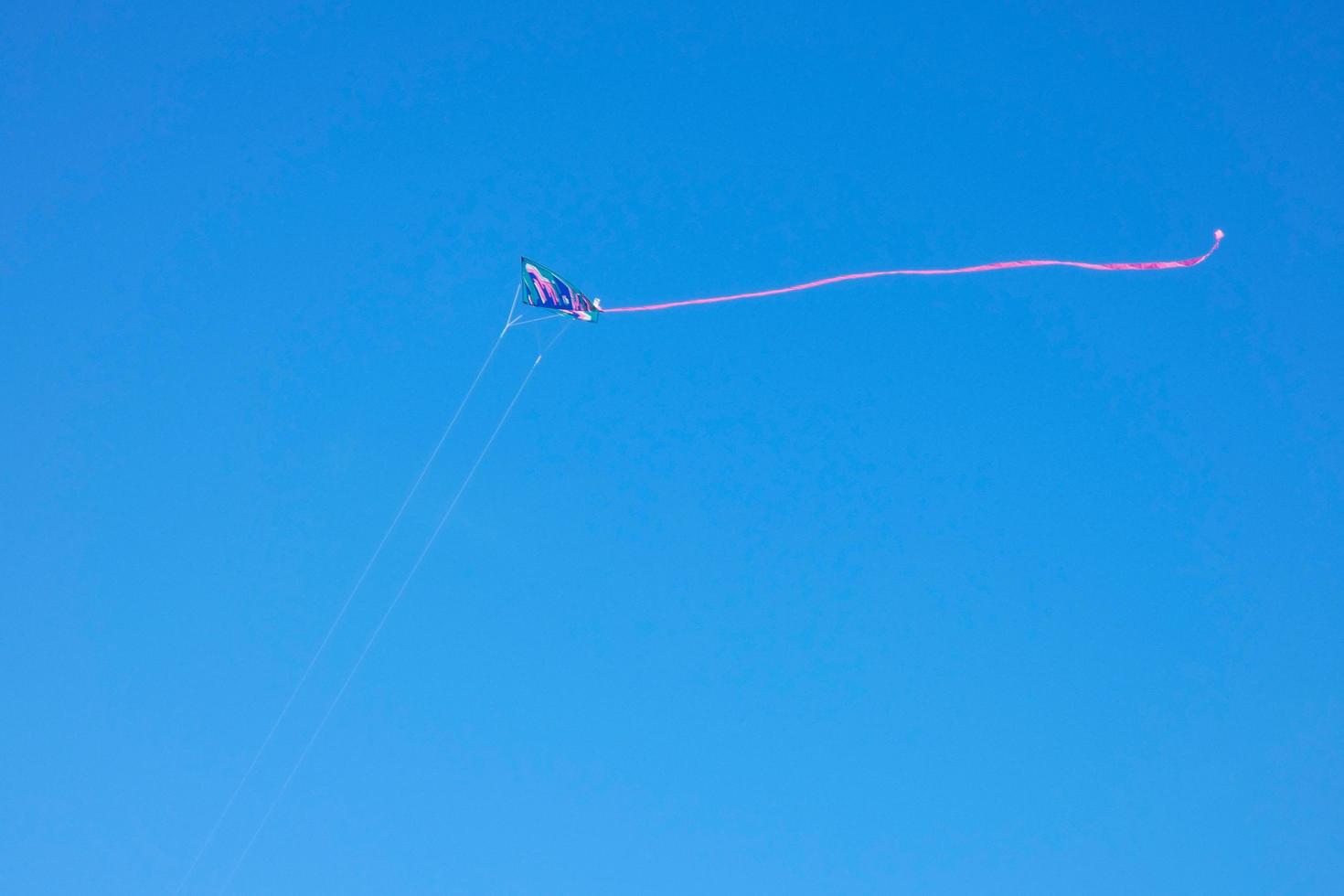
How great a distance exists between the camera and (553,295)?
18016 mm

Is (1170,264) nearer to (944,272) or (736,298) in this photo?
(944,272)

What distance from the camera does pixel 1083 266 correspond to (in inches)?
680

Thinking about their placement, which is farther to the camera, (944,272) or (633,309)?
(633,309)

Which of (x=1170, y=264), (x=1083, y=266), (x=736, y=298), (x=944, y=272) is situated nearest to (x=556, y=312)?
(x=736, y=298)

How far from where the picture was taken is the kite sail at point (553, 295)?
17.7 m

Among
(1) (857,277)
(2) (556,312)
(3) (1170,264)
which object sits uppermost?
(3) (1170,264)

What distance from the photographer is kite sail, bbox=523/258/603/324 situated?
1769 cm

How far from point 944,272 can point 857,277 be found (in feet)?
4.52

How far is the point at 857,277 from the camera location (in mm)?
17719

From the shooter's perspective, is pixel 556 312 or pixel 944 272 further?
pixel 556 312

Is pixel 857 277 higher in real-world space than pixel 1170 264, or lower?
lower

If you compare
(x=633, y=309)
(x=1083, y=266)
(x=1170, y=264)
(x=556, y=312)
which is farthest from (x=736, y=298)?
(x=1170, y=264)

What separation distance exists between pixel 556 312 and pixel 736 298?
291 centimetres

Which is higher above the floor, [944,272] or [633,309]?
[944,272]
